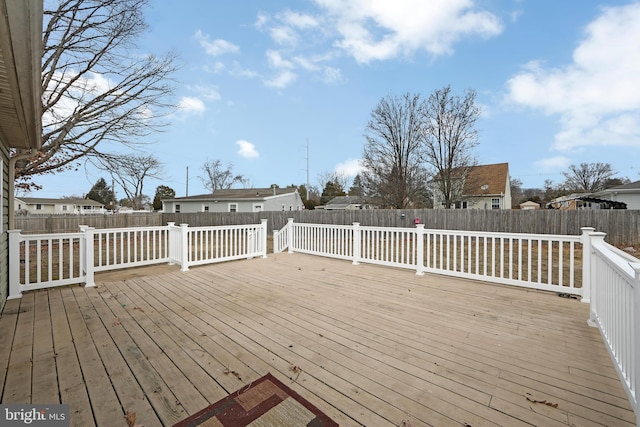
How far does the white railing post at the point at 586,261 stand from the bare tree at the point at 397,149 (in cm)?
1379

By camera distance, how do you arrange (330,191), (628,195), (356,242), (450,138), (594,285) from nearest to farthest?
(594,285), (356,242), (628,195), (450,138), (330,191)

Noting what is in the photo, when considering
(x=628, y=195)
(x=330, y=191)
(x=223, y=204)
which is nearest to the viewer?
(x=628, y=195)

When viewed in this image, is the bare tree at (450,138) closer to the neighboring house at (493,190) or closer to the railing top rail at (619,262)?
the neighboring house at (493,190)

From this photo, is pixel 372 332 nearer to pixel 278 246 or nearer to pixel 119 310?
pixel 119 310

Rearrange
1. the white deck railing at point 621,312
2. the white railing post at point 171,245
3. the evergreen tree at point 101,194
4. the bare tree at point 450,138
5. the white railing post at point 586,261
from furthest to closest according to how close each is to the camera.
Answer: the evergreen tree at point 101,194, the bare tree at point 450,138, the white railing post at point 171,245, the white railing post at point 586,261, the white deck railing at point 621,312

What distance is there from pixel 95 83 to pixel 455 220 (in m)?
14.7

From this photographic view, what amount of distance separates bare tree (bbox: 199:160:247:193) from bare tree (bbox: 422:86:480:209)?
2748 centimetres

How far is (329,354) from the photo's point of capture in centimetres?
222

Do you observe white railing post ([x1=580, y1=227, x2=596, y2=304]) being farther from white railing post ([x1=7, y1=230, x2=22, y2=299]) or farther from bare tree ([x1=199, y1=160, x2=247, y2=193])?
bare tree ([x1=199, y1=160, x2=247, y2=193])

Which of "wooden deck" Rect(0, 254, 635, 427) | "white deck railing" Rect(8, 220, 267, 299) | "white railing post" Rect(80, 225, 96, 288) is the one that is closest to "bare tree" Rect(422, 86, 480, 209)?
"white deck railing" Rect(8, 220, 267, 299)

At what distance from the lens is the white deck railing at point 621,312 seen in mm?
1407

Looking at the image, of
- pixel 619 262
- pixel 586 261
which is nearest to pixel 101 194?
pixel 586 261

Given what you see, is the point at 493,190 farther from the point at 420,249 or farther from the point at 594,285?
the point at 594,285

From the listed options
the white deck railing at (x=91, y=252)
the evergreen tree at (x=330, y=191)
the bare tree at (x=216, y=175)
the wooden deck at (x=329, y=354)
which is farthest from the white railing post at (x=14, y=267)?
the evergreen tree at (x=330, y=191)
